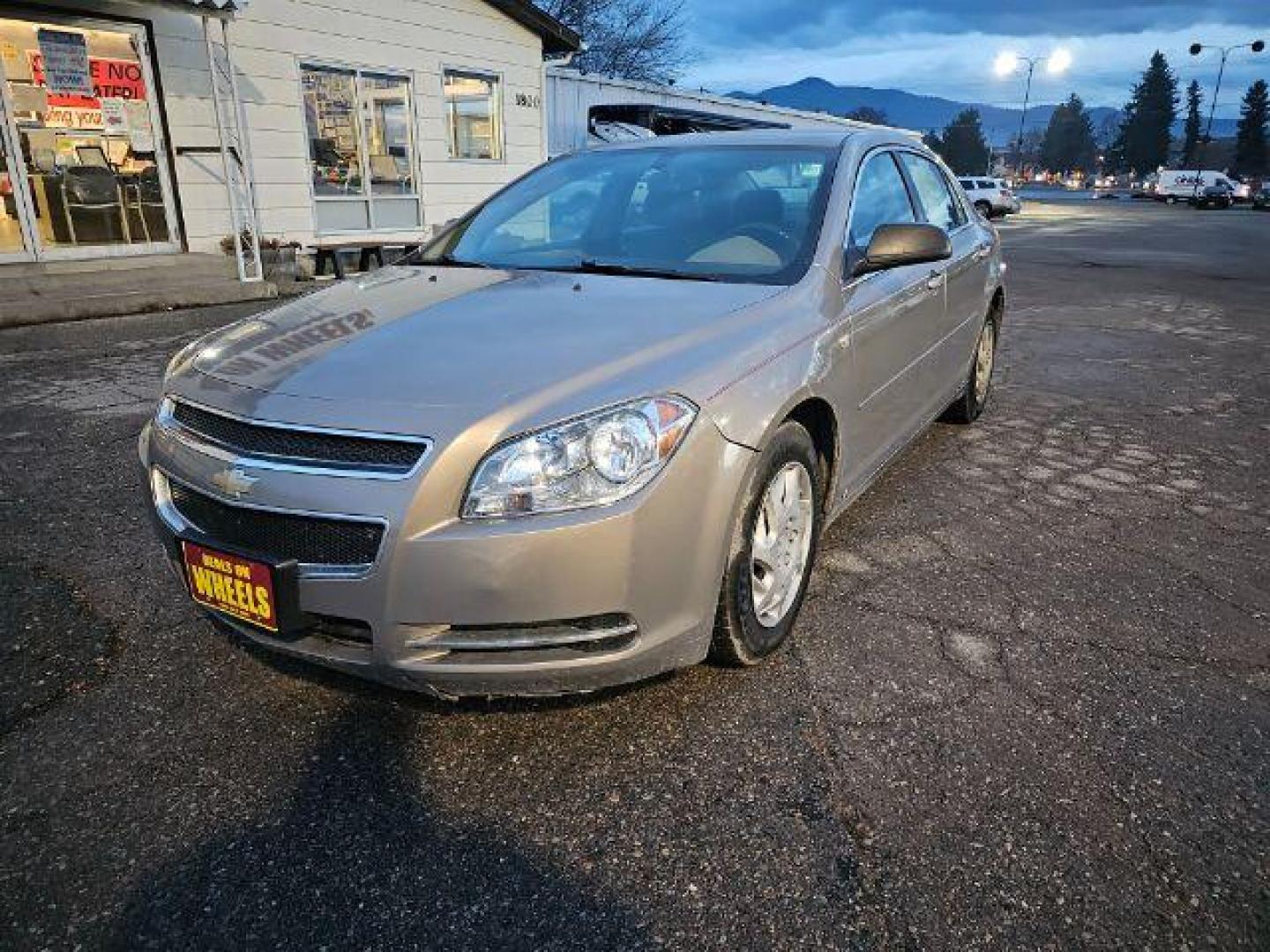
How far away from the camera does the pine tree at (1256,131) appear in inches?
3132

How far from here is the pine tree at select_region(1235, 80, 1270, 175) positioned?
79.6 metres

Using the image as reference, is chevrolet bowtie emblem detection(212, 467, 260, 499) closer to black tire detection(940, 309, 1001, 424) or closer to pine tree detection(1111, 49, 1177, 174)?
black tire detection(940, 309, 1001, 424)

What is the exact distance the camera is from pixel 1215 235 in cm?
A: 2405

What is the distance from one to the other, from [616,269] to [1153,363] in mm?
6104

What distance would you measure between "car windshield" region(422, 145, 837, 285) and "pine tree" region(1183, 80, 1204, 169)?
103 m

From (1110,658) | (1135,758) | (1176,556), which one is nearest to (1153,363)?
(1176,556)

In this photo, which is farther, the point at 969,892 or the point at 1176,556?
the point at 1176,556

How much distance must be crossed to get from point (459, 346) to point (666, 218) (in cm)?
125

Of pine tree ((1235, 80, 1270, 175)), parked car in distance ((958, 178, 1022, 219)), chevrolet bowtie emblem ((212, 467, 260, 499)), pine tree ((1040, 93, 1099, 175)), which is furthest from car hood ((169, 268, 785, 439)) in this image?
pine tree ((1040, 93, 1099, 175))

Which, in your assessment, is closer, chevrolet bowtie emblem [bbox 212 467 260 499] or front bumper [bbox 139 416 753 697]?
front bumper [bbox 139 416 753 697]

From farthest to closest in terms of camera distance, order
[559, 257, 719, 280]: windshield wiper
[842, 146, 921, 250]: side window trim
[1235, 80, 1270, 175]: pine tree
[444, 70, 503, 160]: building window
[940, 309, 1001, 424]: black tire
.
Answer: [1235, 80, 1270, 175]: pine tree < [444, 70, 503, 160]: building window < [940, 309, 1001, 424]: black tire < [842, 146, 921, 250]: side window trim < [559, 257, 719, 280]: windshield wiper

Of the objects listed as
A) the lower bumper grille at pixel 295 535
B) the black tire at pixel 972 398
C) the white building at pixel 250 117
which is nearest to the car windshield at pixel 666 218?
the lower bumper grille at pixel 295 535

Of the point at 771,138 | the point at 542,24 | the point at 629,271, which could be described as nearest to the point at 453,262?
the point at 629,271

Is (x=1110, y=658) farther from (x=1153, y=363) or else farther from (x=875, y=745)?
(x=1153, y=363)
